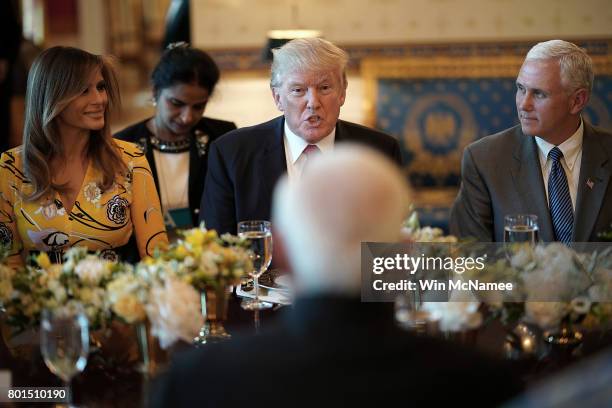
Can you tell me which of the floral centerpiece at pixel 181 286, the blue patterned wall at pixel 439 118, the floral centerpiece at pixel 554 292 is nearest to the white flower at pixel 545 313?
the floral centerpiece at pixel 554 292

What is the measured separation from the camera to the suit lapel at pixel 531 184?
10.6 feet

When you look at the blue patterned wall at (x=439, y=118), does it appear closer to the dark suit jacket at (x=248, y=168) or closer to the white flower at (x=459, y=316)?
the dark suit jacket at (x=248, y=168)

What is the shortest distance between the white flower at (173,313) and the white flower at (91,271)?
0.18 metres

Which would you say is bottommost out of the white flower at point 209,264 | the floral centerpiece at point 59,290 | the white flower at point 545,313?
the white flower at point 545,313

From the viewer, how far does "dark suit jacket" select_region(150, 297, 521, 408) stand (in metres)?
1.29

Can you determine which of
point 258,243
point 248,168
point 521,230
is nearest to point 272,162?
point 248,168

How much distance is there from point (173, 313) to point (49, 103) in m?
1.38

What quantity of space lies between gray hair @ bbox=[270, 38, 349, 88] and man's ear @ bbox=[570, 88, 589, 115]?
84cm

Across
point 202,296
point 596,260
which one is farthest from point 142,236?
point 596,260

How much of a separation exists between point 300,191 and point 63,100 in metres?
1.90

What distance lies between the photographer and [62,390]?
1.91 metres

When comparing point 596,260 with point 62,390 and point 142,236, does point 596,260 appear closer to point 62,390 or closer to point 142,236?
point 62,390

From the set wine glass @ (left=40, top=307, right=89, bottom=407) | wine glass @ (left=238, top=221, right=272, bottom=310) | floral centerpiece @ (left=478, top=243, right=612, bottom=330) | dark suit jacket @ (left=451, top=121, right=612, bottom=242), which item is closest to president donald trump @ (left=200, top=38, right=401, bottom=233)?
dark suit jacket @ (left=451, top=121, right=612, bottom=242)

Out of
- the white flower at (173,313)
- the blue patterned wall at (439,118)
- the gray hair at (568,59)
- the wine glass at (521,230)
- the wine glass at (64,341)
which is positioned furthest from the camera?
the blue patterned wall at (439,118)
